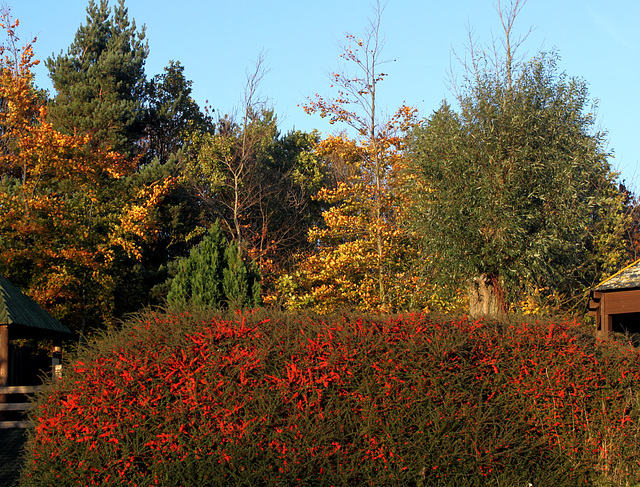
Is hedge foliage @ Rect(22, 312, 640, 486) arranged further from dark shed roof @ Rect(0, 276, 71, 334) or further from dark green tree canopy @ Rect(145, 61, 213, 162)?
dark green tree canopy @ Rect(145, 61, 213, 162)

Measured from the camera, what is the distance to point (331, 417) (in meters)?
6.93

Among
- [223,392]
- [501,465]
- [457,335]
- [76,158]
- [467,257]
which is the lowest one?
[501,465]

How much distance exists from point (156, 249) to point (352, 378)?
25.8m

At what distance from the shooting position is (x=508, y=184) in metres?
16.8

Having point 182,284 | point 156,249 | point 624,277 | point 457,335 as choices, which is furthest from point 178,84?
point 457,335

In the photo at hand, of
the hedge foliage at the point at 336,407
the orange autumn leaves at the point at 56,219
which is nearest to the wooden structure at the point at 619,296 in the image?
the hedge foliage at the point at 336,407

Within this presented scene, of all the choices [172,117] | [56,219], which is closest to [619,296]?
[56,219]

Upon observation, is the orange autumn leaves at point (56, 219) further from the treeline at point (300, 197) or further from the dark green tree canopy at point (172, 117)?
the dark green tree canopy at point (172, 117)

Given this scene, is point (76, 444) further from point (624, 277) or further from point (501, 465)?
point (624, 277)

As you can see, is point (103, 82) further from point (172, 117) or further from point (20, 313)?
point (20, 313)

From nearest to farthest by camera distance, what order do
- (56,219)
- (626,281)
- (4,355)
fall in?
(4,355)
(626,281)
(56,219)

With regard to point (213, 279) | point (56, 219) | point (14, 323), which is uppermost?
point (56, 219)

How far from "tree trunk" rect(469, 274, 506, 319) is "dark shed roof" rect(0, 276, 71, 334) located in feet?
37.3

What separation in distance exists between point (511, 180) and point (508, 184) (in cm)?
14
